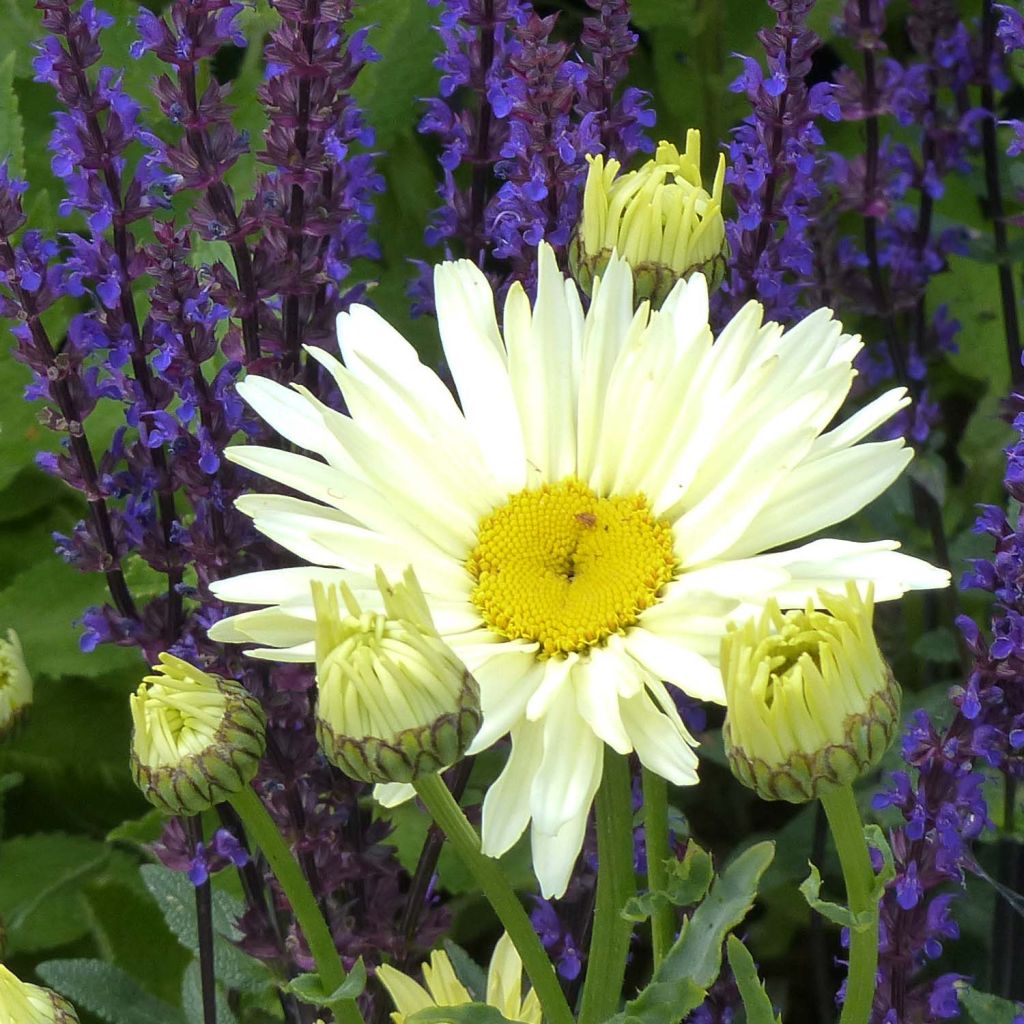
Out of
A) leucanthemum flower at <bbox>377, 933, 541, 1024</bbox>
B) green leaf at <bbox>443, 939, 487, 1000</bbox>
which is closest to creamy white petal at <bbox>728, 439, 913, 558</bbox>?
leucanthemum flower at <bbox>377, 933, 541, 1024</bbox>

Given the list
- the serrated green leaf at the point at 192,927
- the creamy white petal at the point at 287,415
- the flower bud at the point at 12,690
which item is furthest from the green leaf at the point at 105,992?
the creamy white petal at the point at 287,415

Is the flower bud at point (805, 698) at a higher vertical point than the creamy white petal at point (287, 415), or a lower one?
lower

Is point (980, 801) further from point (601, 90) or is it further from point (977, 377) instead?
point (977, 377)

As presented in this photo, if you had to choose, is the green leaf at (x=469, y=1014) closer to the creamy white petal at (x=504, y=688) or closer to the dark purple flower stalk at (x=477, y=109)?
the creamy white petal at (x=504, y=688)

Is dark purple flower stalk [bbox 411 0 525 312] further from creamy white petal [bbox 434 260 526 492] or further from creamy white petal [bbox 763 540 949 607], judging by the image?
creamy white petal [bbox 763 540 949 607]

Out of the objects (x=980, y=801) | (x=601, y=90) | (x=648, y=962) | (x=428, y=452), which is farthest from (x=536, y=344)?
(x=648, y=962)

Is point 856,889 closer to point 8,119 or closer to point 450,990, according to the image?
point 450,990
